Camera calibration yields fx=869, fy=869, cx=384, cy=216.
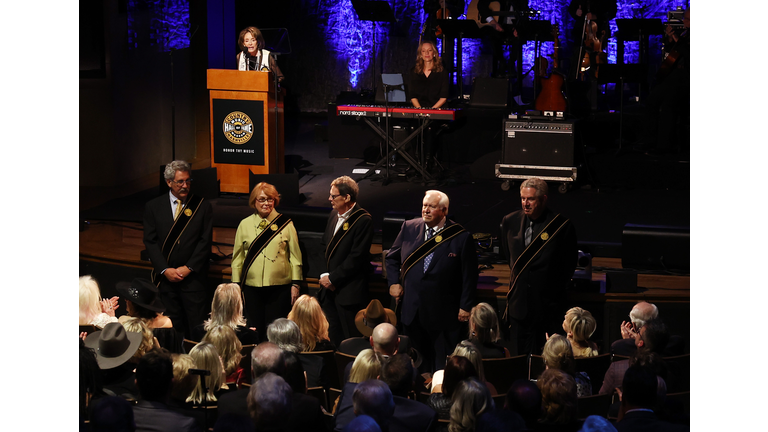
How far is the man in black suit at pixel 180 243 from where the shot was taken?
621cm

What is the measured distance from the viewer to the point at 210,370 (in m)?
4.31

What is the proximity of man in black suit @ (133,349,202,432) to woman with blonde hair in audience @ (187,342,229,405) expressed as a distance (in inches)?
11.2

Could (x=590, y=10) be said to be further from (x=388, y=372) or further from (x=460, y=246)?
(x=388, y=372)

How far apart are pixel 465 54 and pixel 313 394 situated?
10488 mm

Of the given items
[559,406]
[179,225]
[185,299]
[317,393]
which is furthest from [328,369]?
[179,225]

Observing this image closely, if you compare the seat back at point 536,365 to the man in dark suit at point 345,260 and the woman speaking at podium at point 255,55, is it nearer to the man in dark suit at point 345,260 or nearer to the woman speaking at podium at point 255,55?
the man in dark suit at point 345,260

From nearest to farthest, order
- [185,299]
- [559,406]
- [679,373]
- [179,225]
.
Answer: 1. [559,406]
2. [679,373]
3. [179,225]
4. [185,299]

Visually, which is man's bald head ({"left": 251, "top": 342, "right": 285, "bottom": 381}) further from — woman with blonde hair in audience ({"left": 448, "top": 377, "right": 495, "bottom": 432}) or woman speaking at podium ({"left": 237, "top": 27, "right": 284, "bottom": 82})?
woman speaking at podium ({"left": 237, "top": 27, "right": 284, "bottom": 82})

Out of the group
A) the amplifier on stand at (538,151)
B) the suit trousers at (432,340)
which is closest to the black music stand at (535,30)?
the amplifier on stand at (538,151)

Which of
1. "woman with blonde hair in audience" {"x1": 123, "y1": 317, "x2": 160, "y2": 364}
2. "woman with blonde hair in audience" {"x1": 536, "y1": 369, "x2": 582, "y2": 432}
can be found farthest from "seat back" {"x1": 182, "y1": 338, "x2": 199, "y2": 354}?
"woman with blonde hair in audience" {"x1": 536, "y1": 369, "x2": 582, "y2": 432}

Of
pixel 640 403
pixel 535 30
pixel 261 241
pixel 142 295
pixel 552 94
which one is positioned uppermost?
→ pixel 535 30

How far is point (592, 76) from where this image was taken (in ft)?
38.0

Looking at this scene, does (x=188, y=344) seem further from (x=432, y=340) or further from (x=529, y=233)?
(x=529, y=233)

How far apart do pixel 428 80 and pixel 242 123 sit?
7.80ft
